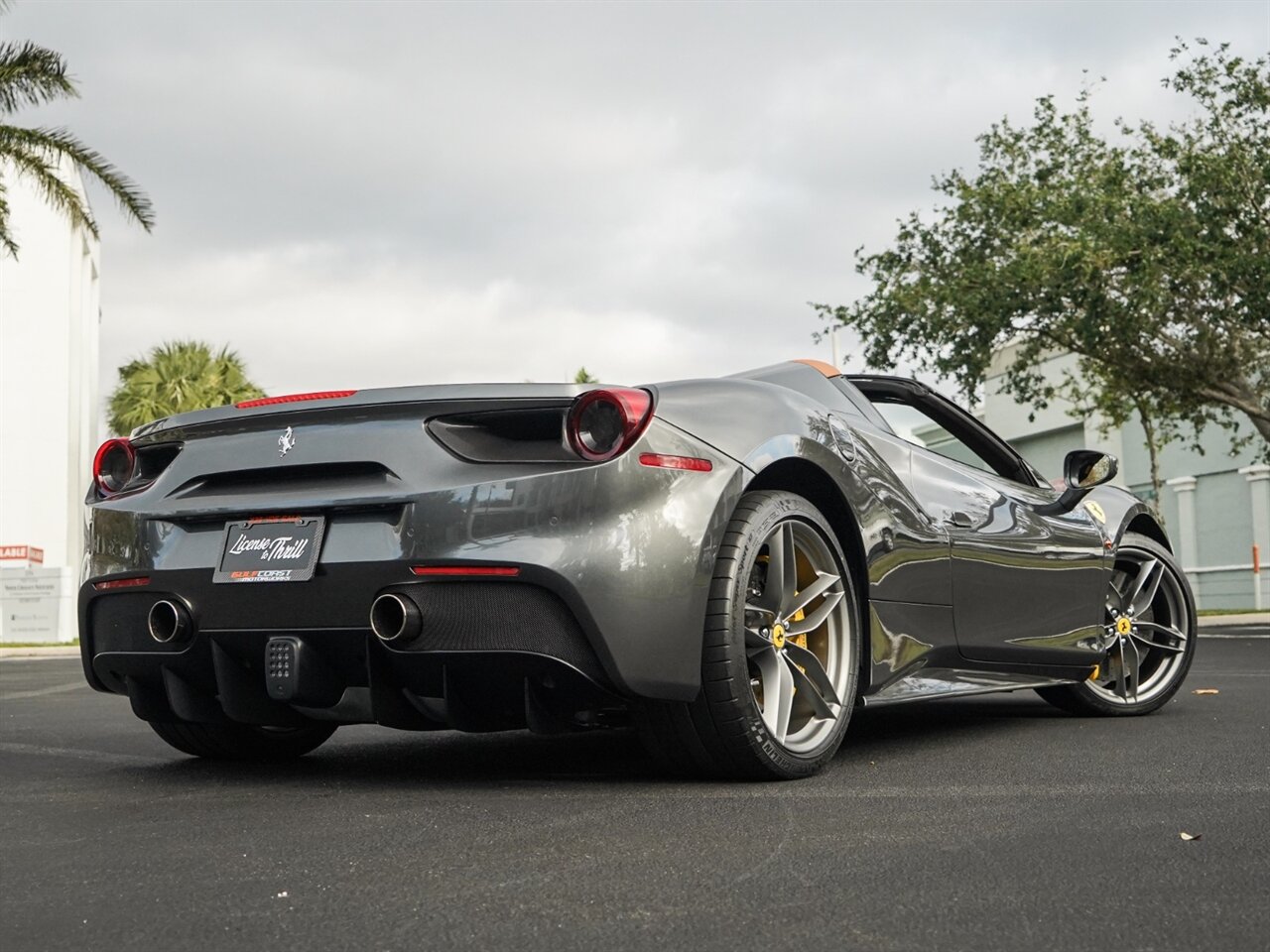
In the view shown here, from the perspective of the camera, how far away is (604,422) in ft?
12.3

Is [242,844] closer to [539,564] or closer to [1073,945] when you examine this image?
[539,564]

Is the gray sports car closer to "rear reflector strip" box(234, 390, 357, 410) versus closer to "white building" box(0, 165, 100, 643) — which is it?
"rear reflector strip" box(234, 390, 357, 410)

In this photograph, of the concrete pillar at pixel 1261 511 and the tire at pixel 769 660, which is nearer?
the tire at pixel 769 660

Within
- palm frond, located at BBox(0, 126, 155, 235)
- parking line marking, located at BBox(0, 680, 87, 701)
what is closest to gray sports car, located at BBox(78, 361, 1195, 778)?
parking line marking, located at BBox(0, 680, 87, 701)

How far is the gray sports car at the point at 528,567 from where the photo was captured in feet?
12.0

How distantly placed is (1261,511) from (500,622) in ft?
109

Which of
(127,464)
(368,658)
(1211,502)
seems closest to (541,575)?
(368,658)

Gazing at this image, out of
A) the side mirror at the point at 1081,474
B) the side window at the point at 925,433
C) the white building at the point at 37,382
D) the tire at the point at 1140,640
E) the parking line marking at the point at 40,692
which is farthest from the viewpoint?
the white building at the point at 37,382

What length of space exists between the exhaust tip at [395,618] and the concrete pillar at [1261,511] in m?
32.6

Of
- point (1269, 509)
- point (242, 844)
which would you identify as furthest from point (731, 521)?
point (1269, 509)

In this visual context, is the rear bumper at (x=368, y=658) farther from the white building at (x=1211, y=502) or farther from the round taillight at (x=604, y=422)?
the white building at (x=1211, y=502)

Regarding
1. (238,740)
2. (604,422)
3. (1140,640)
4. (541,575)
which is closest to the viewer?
(541,575)

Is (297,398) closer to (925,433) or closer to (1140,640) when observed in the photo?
(925,433)

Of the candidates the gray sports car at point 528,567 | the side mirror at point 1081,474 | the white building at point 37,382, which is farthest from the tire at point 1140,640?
the white building at point 37,382
